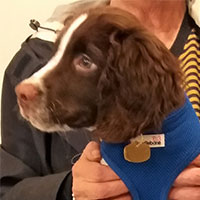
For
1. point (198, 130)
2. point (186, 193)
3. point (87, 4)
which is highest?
point (87, 4)

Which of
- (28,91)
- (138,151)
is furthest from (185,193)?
Answer: (28,91)

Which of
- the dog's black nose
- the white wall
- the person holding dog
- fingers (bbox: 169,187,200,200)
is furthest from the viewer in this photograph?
the white wall

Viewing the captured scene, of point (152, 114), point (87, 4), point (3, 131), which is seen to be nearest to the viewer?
point (152, 114)

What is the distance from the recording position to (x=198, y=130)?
1.06 metres

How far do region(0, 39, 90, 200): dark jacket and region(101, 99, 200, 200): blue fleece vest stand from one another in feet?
0.90

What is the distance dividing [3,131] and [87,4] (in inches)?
14.9

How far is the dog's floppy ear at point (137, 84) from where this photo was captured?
97 cm

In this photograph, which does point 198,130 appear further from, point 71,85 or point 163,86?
point 71,85

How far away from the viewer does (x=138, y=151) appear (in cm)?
102

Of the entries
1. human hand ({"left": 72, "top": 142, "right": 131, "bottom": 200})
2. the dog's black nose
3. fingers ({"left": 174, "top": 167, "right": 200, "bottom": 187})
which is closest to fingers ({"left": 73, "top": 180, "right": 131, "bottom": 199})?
human hand ({"left": 72, "top": 142, "right": 131, "bottom": 200})

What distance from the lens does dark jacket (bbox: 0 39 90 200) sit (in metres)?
1.34

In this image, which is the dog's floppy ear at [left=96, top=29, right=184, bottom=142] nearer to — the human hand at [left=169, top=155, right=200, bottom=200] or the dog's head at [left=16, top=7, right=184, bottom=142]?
the dog's head at [left=16, top=7, right=184, bottom=142]

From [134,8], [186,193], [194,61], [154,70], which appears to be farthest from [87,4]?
[186,193]

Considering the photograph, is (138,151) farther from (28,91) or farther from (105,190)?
(28,91)
